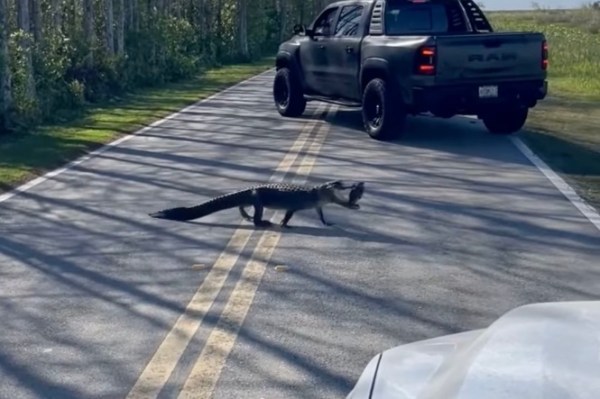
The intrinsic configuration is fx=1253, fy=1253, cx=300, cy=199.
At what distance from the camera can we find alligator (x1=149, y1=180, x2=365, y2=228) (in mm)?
10406

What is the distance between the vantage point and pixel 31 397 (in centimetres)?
607

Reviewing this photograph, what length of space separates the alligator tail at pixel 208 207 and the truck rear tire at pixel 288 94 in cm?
981

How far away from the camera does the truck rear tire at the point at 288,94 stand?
20.8 metres

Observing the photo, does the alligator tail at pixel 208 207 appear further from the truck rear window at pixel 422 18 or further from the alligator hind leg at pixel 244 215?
the truck rear window at pixel 422 18

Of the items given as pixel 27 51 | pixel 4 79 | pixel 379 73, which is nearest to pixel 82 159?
pixel 4 79

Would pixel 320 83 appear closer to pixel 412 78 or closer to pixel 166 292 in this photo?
pixel 412 78

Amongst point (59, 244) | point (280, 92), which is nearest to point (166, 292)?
point (59, 244)

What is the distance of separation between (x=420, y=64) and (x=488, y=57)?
94 cm

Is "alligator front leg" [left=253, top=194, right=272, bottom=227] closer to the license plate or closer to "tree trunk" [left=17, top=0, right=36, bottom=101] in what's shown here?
the license plate

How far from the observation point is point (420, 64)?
1630 centimetres

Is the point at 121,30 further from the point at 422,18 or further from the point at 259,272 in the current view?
the point at 259,272

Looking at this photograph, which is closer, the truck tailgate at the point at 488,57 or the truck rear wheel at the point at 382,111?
the truck tailgate at the point at 488,57

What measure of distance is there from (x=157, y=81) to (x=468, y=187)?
2022 cm

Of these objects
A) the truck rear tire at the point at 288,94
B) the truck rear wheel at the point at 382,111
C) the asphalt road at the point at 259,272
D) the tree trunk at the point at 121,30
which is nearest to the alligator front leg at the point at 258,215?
the asphalt road at the point at 259,272
